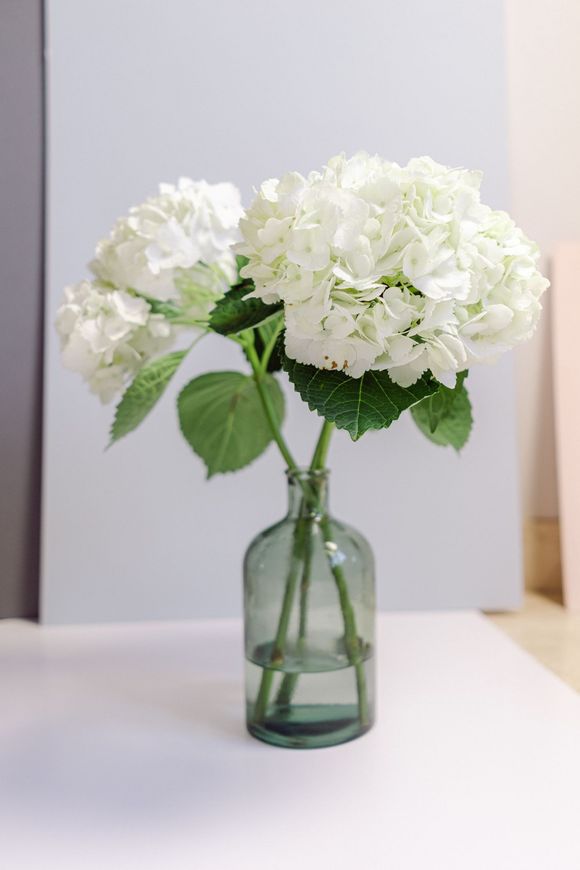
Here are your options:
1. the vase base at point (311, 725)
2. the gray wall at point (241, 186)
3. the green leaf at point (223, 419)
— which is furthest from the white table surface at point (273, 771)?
the green leaf at point (223, 419)

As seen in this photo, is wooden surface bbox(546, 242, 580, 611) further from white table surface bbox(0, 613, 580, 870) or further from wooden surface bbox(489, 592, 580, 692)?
white table surface bbox(0, 613, 580, 870)

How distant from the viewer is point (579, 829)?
67 cm

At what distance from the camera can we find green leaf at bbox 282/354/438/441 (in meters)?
0.62

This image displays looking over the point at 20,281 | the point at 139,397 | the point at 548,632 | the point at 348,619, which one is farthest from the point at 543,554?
the point at 20,281

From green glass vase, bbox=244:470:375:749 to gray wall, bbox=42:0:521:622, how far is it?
0.41 m

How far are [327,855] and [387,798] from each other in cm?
10

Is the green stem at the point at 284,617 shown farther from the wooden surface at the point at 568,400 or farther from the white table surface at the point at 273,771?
the wooden surface at the point at 568,400

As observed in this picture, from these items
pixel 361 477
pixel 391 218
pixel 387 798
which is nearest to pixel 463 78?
pixel 361 477

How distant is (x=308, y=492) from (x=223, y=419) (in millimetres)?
144

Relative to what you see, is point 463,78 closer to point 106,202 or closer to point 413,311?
point 106,202

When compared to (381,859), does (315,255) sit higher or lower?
higher

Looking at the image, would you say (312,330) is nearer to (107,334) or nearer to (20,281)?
(107,334)

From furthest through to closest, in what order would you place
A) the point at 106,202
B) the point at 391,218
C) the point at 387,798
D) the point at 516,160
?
1. the point at 516,160
2. the point at 106,202
3. the point at 387,798
4. the point at 391,218

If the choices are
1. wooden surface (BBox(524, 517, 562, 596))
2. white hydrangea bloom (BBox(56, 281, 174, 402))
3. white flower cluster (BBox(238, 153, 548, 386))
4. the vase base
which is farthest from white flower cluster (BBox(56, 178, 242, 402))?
wooden surface (BBox(524, 517, 562, 596))
